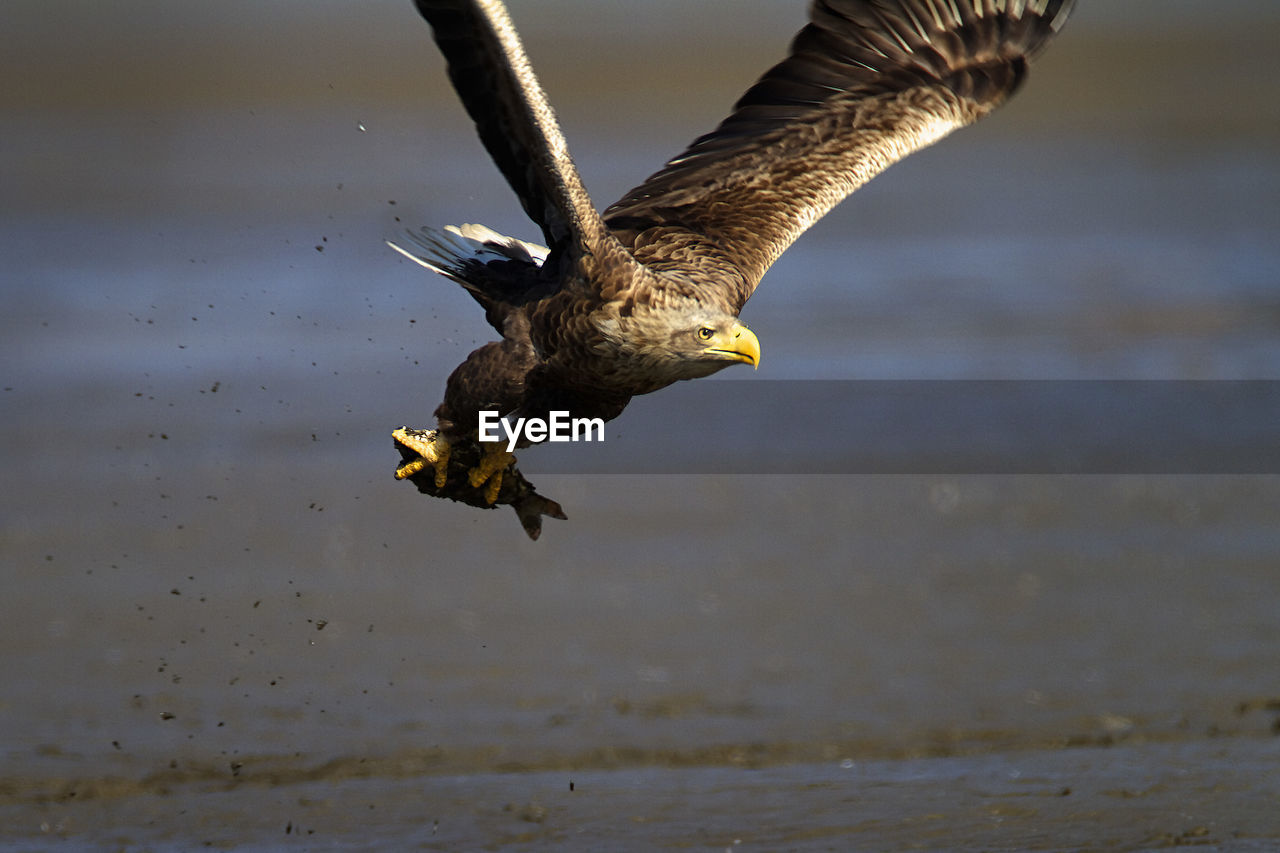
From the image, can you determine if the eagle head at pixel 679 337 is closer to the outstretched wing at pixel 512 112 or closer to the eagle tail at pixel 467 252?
the outstretched wing at pixel 512 112

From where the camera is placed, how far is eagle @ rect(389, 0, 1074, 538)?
4950mm

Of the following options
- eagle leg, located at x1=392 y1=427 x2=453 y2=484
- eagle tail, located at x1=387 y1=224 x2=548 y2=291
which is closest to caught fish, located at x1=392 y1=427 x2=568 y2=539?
eagle leg, located at x1=392 y1=427 x2=453 y2=484

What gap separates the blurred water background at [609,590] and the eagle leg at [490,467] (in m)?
0.81

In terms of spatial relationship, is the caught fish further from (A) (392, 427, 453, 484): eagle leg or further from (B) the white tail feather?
(B) the white tail feather

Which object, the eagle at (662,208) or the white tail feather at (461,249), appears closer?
the eagle at (662,208)

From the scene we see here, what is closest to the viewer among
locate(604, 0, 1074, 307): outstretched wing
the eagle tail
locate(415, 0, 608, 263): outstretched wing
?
locate(415, 0, 608, 263): outstretched wing

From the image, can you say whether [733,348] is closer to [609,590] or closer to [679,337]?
[679,337]

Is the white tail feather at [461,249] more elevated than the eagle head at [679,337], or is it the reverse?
the white tail feather at [461,249]

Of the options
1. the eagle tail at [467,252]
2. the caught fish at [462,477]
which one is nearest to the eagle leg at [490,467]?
the caught fish at [462,477]

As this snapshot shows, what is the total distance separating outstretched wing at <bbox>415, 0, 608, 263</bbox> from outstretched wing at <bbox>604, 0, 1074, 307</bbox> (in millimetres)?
967

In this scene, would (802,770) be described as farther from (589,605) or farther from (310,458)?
(310,458)

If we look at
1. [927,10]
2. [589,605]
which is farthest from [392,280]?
[927,10]

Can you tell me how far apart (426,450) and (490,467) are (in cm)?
22

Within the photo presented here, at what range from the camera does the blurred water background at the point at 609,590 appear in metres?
6.66
